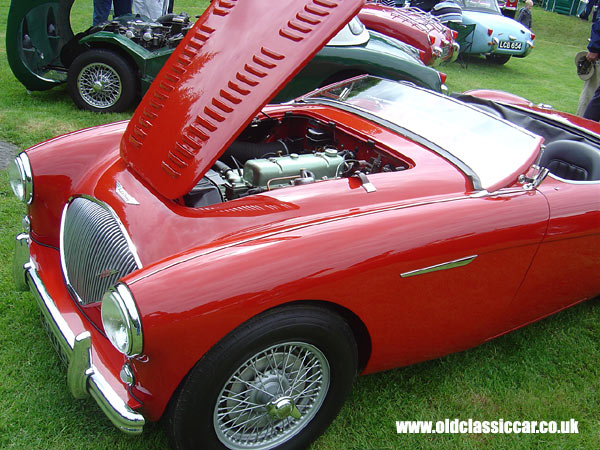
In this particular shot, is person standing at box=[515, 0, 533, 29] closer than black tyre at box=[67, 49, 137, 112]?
No

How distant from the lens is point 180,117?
2492 millimetres

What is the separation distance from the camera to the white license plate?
36.8ft

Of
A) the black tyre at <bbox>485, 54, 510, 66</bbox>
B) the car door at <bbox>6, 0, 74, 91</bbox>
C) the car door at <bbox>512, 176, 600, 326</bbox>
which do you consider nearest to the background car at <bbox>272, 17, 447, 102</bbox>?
the car door at <bbox>6, 0, 74, 91</bbox>

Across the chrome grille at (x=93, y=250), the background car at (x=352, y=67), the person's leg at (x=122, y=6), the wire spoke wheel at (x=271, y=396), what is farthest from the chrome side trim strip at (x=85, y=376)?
the person's leg at (x=122, y=6)

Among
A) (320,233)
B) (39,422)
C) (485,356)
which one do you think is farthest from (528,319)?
(39,422)

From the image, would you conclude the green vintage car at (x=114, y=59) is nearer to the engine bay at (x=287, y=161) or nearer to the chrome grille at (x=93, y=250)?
the engine bay at (x=287, y=161)

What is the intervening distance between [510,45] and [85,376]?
452 inches

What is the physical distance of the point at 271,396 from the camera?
207cm

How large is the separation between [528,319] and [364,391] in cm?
96

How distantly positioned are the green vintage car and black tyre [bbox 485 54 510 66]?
7249 mm

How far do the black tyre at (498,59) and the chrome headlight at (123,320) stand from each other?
1222 centimetres

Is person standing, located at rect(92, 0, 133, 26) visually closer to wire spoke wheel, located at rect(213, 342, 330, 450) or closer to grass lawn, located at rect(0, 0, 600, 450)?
grass lawn, located at rect(0, 0, 600, 450)

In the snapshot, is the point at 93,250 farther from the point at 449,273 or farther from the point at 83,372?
the point at 449,273

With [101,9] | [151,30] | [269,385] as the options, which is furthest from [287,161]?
[101,9]
